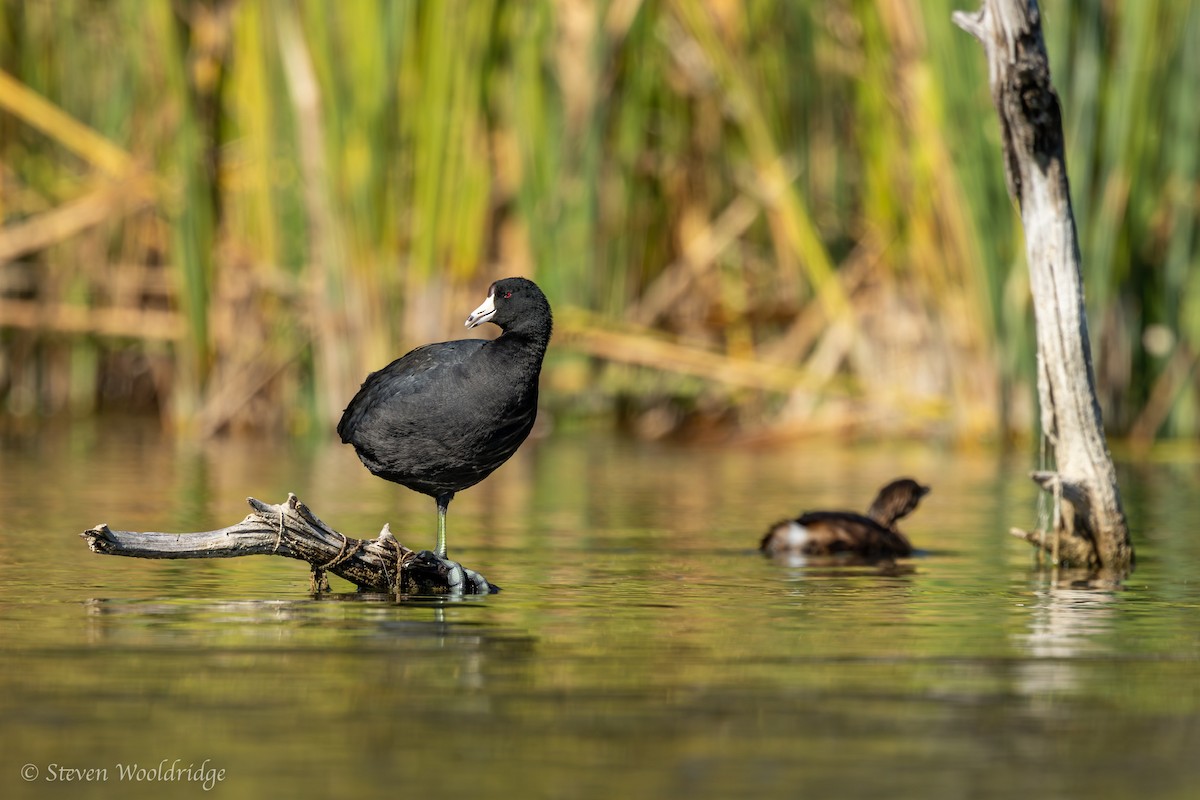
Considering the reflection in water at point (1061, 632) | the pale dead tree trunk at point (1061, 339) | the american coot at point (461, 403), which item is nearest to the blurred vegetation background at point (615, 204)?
the pale dead tree trunk at point (1061, 339)

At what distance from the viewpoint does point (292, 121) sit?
52.5 feet

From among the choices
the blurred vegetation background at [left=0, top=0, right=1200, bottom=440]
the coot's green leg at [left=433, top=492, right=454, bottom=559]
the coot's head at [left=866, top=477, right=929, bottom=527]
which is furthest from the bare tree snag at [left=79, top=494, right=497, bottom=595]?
the blurred vegetation background at [left=0, top=0, right=1200, bottom=440]

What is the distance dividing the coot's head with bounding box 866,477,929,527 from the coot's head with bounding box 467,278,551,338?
2608mm

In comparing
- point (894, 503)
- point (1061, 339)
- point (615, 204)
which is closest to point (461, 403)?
point (1061, 339)

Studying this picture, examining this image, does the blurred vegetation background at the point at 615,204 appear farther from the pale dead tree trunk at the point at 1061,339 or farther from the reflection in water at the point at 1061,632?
the reflection in water at the point at 1061,632

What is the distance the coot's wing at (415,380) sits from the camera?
7125 mm

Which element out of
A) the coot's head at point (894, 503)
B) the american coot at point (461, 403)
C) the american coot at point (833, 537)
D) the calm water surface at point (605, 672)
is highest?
the american coot at point (461, 403)

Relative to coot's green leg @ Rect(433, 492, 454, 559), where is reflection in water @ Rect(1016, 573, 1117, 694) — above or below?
below

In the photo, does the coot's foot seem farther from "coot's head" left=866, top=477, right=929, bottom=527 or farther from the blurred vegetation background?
the blurred vegetation background

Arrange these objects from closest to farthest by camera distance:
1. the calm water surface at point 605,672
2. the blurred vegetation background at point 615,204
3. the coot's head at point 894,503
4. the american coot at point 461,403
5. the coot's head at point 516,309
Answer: the calm water surface at point 605,672 → the american coot at point 461,403 → the coot's head at point 516,309 → the coot's head at point 894,503 → the blurred vegetation background at point 615,204

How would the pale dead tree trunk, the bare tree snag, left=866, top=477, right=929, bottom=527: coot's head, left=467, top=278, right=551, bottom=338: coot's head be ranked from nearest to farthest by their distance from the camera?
the bare tree snag
left=467, top=278, right=551, bottom=338: coot's head
the pale dead tree trunk
left=866, top=477, right=929, bottom=527: coot's head

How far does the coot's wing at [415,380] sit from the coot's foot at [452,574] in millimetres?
532

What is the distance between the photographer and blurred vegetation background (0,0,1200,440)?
46.3 ft

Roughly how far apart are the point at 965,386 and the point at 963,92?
2.19m
